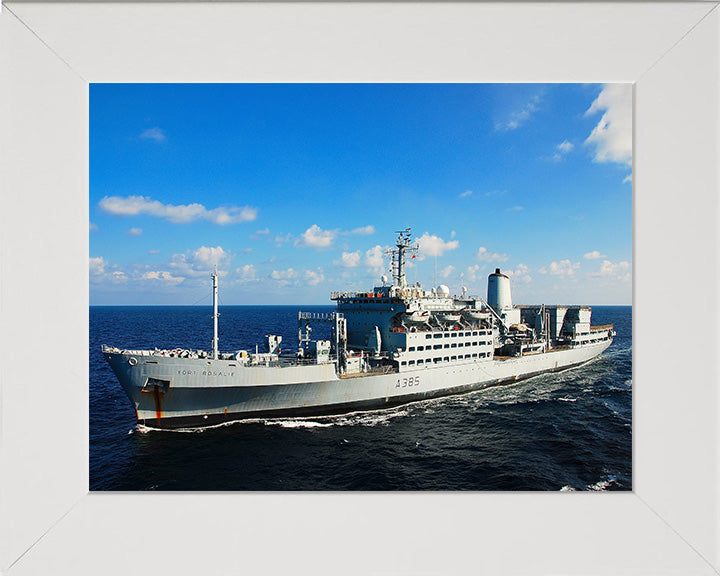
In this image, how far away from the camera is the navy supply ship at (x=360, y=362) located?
997 centimetres

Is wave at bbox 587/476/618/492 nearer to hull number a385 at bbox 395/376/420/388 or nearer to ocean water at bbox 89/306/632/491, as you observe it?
ocean water at bbox 89/306/632/491

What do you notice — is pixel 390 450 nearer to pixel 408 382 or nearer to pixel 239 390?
pixel 408 382

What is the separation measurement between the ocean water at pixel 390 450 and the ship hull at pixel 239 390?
336 millimetres

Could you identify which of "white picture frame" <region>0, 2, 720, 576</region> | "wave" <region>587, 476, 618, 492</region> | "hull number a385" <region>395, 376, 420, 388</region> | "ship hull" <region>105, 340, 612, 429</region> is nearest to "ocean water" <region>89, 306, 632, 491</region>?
"wave" <region>587, 476, 618, 492</region>

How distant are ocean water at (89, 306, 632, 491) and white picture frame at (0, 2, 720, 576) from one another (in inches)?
156

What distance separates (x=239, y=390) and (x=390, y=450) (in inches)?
164

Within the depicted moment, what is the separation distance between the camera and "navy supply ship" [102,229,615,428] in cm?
997

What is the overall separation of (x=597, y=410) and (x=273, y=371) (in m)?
10.5
